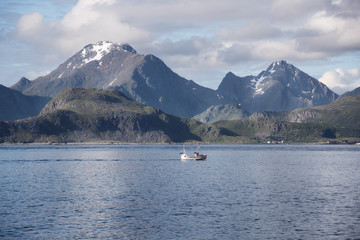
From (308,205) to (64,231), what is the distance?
49.8m

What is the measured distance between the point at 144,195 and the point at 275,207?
32923 mm

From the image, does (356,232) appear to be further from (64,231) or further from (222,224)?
(64,231)

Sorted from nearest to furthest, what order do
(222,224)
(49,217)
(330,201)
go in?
(222,224) < (49,217) < (330,201)

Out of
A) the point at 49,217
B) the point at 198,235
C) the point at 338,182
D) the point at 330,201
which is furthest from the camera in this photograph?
the point at 338,182

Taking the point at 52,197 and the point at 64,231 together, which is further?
the point at 52,197

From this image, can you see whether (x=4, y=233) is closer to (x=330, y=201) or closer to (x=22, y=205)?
(x=22, y=205)

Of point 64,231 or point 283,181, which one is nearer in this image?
point 64,231

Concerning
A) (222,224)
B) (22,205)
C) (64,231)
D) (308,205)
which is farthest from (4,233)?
(308,205)

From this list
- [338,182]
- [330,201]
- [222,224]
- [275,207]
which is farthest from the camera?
[338,182]

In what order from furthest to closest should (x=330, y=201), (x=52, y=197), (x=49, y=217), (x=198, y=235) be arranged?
1. (x=52, y=197)
2. (x=330, y=201)
3. (x=49, y=217)
4. (x=198, y=235)

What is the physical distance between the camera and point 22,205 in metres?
85.0

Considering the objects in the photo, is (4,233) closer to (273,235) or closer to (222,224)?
(222,224)

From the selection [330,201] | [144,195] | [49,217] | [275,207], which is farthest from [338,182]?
[49,217]

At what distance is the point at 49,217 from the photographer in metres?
73.5
